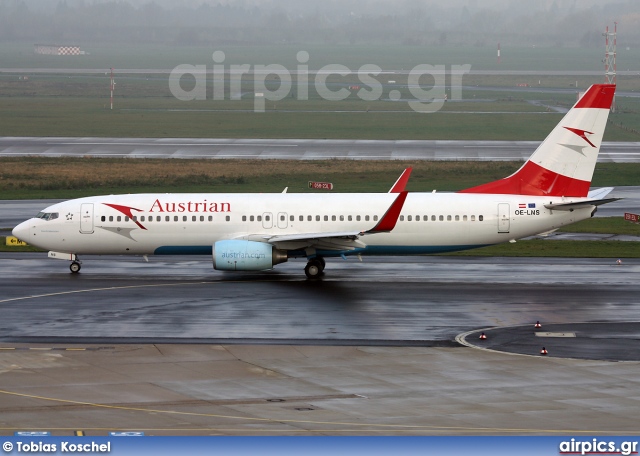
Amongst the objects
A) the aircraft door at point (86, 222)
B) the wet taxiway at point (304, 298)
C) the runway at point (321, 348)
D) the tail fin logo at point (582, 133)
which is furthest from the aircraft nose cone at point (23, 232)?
the tail fin logo at point (582, 133)

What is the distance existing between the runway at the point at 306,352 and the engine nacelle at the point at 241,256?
100cm

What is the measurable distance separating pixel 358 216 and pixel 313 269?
3.22 m

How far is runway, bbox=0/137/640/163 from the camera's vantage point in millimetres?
92500

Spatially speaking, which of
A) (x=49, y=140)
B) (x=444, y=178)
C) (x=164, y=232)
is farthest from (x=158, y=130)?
(x=164, y=232)

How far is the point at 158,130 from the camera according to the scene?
116125mm

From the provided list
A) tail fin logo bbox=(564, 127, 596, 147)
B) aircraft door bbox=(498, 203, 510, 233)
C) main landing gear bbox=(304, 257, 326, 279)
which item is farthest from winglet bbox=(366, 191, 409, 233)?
tail fin logo bbox=(564, 127, 596, 147)

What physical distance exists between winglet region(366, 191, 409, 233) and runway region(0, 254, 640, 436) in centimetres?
250

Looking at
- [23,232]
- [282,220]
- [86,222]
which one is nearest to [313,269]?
[282,220]

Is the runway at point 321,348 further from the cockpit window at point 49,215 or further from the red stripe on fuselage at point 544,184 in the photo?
the red stripe on fuselage at point 544,184

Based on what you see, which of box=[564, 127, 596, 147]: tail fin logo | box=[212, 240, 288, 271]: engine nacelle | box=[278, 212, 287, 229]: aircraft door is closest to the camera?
box=[212, 240, 288, 271]: engine nacelle

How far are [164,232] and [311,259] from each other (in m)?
6.93

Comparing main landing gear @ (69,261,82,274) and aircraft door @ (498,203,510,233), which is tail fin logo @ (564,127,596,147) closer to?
aircraft door @ (498,203,510,233)

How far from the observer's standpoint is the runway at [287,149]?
92500mm

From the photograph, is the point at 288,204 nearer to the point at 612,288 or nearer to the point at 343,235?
the point at 343,235
